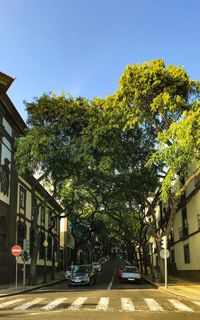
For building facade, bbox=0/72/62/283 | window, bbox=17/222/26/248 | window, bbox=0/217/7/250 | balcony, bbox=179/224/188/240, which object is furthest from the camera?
balcony, bbox=179/224/188/240

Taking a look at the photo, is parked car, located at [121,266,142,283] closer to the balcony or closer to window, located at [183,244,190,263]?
window, located at [183,244,190,263]

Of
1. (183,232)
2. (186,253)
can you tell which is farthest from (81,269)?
(183,232)

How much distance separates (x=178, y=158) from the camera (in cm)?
1587

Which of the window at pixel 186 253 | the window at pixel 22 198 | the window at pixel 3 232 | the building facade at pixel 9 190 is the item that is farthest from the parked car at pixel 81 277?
the window at pixel 186 253

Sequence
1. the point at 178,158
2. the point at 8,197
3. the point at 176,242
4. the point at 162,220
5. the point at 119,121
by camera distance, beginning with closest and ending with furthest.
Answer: the point at 178,158, the point at 119,121, the point at 8,197, the point at 176,242, the point at 162,220

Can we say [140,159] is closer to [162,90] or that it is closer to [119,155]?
[119,155]

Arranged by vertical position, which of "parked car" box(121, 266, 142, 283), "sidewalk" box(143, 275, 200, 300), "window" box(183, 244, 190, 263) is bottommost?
"sidewalk" box(143, 275, 200, 300)

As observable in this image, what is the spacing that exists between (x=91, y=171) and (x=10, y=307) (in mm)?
14619

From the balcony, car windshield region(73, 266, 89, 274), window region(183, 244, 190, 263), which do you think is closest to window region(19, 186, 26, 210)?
car windshield region(73, 266, 89, 274)

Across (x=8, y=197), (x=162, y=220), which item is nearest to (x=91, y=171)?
(x=8, y=197)

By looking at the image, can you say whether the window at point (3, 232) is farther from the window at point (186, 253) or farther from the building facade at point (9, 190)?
the window at point (186, 253)

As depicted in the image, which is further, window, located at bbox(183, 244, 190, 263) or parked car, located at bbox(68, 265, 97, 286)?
window, located at bbox(183, 244, 190, 263)

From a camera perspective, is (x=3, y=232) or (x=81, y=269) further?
(x=81, y=269)

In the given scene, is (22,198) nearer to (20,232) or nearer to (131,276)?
(20,232)
